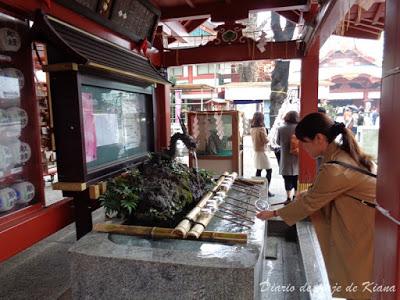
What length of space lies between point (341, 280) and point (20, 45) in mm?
3043

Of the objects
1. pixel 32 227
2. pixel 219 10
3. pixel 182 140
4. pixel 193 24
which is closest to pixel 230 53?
pixel 219 10

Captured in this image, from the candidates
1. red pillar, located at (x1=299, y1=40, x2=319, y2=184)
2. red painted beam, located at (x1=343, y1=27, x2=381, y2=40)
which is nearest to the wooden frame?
red pillar, located at (x1=299, y1=40, x2=319, y2=184)

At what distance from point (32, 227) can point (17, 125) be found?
0.85 meters

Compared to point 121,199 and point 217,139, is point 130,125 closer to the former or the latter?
point 121,199

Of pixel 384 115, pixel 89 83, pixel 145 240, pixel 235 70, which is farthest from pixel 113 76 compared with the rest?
pixel 235 70

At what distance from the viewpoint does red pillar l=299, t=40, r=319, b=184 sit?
16.9ft

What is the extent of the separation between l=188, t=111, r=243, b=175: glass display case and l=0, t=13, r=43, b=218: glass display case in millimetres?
4018

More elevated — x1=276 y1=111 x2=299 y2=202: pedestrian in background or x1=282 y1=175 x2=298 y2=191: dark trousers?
x1=276 y1=111 x2=299 y2=202: pedestrian in background

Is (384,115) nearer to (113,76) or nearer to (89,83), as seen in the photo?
(89,83)

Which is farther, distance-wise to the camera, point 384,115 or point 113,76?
point 113,76

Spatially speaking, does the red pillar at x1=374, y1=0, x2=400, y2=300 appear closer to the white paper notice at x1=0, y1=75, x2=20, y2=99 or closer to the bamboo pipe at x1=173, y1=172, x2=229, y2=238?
the bamboo pipe at x1=173, y1=172, x2=229, y2=238

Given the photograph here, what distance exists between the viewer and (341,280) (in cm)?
214

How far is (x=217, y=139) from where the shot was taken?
643 cm

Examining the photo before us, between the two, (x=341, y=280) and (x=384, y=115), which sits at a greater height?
(x=384, y=115)
